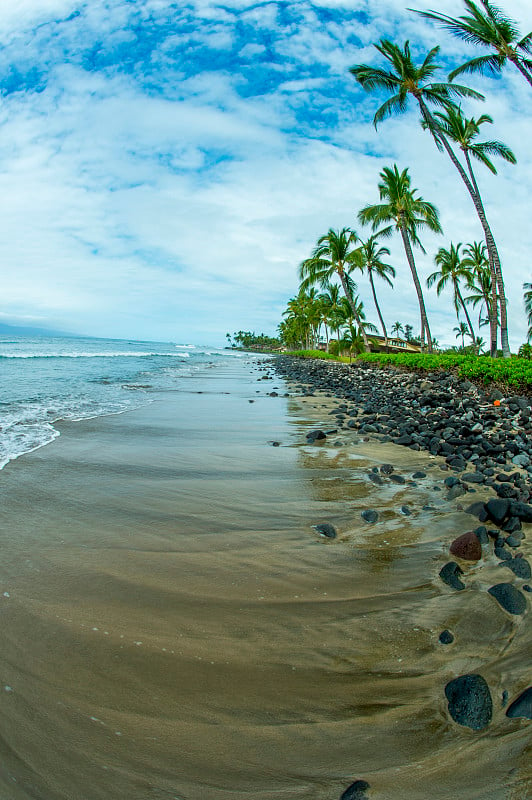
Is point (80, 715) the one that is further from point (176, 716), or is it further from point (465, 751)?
point (465, 751)

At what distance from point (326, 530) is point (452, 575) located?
3.07ft

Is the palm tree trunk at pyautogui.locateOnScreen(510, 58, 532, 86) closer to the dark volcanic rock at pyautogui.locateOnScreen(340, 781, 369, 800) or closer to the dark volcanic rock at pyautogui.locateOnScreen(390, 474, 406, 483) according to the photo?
the dark volcanic rock at pyautogui.locateOnScreen(390, 474, 406, 483)

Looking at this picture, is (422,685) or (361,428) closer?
(422,685)

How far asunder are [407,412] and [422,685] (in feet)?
24.7

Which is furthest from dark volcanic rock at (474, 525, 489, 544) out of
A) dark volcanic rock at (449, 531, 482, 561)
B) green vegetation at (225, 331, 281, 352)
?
green vegetation at (225, 331, 281, 352)

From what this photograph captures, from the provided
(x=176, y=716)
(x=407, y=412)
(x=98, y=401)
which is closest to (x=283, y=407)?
(x=407, y=412)

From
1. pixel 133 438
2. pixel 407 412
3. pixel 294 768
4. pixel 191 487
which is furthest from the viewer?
pixel 407 412

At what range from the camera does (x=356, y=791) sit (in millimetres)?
1271

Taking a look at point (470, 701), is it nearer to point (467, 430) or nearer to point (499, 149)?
point (467, 430)

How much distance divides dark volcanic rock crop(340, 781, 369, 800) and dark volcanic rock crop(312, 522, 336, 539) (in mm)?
1826

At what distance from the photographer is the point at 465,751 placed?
141 cm

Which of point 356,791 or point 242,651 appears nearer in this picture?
point 356,791

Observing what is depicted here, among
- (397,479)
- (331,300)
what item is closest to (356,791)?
(397,479)

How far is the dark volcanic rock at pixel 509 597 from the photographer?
7.20ft
